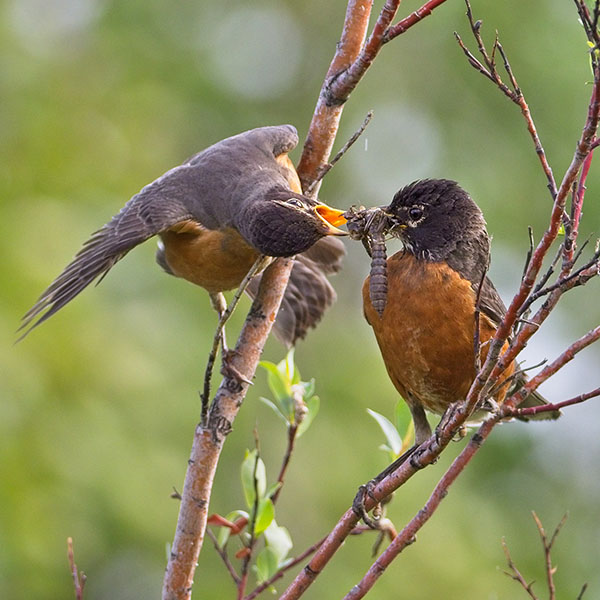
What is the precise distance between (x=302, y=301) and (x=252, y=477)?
2.01m

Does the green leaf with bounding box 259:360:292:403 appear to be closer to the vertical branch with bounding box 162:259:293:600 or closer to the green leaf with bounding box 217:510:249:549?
the vertical branch with bounding box 162:259:293:600

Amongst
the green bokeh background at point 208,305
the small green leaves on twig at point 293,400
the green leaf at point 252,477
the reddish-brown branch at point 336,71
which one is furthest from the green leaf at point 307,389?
the green bokeh background at point 208,305

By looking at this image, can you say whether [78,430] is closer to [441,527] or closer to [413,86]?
[441,527]

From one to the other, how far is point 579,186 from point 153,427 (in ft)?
16.1

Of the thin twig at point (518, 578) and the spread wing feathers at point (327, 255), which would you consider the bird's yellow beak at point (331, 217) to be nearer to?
the spread wing feathers at point (327, 255)

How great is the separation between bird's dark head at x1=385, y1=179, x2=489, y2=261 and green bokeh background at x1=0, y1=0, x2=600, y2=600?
10.5ft

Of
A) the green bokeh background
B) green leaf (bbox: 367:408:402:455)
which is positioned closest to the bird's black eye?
green leaf (bbox: 367:408:402:455)

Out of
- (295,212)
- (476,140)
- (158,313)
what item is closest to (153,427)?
(158,313)

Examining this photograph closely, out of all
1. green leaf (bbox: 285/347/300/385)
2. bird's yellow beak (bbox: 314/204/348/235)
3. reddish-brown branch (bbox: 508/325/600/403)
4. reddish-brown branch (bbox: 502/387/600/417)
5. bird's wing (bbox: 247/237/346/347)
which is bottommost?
reddish-brown branch (bbox: 502/387/600/417)

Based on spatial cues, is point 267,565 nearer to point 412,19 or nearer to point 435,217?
point 435,217

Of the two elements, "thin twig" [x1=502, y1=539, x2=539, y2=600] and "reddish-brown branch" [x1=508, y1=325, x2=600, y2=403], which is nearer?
"reddish-brown branch" [x1=508, y1=325, x2=600, y2=403]

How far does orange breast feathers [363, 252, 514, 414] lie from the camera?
3.44 meters

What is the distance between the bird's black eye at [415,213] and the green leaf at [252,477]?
1.16 metres

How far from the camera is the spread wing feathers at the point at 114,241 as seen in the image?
417 cm
